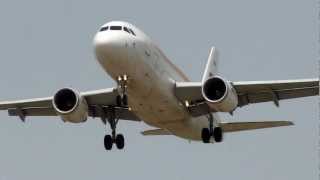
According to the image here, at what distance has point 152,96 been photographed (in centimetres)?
4075

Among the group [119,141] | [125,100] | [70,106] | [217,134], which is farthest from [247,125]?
[125,100]

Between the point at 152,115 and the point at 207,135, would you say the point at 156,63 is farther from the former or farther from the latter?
the point at 207,135

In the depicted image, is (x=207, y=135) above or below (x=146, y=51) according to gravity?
below

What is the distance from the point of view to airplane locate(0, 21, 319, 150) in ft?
128

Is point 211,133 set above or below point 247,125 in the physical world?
below

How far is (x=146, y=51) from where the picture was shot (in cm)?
4006

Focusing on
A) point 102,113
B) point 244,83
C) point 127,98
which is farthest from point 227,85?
point 102,113

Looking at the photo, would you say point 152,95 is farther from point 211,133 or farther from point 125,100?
point 211,133

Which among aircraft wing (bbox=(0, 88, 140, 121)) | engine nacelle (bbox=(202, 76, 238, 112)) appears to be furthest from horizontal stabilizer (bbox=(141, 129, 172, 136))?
engine nacelle (bbox=(202, 76, 238, 112))

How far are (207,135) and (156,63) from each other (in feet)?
19.0

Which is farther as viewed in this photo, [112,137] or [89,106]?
[112,137]

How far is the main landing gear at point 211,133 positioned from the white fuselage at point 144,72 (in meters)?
1.03

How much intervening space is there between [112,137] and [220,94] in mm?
6780

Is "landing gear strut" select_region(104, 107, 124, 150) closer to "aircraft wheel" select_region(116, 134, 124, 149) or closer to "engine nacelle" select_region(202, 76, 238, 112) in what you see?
"aircraft wheel" select_region(116, 134, 124, 149)
